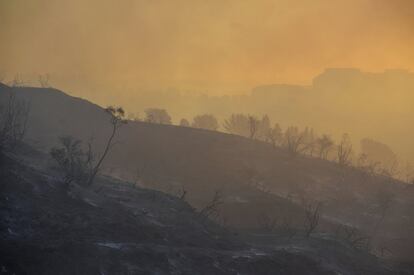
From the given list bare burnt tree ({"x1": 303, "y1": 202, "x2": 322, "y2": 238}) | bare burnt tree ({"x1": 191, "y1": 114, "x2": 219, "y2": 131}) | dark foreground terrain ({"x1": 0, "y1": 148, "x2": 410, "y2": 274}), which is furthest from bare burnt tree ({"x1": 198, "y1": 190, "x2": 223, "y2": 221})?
bare burnt tree ({"x1": 191, "y1": 114, "x2": 219, "y2": 131})

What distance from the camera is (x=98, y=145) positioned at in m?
113

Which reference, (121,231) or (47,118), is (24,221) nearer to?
(121,231)

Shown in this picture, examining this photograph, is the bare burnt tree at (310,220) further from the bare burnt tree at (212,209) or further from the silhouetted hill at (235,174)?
the bare burnt tree at (212,209)

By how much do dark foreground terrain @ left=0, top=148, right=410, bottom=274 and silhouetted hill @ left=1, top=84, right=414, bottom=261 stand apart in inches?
791

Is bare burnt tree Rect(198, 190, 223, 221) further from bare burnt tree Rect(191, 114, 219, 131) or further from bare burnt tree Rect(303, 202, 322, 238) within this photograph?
bare burnt tree Rect(191, 114, 219, 131)

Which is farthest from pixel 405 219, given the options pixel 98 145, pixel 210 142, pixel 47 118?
pixel 47 118

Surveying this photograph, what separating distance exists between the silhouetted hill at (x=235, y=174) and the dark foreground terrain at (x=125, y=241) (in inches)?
791

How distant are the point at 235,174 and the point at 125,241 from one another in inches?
2468

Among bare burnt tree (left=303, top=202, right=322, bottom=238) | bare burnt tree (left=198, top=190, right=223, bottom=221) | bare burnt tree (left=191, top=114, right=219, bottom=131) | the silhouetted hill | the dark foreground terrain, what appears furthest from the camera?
bare burnt tree (left=191, top=114, right=219, bottom=131)

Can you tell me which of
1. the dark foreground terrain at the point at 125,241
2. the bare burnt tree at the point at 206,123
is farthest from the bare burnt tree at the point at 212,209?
the bare burnt tree at the point at 206,123

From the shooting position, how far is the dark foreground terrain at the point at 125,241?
31.9 m

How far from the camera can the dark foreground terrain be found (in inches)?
1257

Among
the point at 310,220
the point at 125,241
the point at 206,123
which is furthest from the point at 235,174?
the point at 206,123

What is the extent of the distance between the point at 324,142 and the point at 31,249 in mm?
111936
